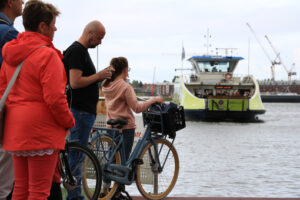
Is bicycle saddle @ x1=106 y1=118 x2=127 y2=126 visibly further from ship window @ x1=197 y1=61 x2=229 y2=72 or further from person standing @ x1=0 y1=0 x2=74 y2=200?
ship window @ x1=197 y1=61 x2=229 y2=72

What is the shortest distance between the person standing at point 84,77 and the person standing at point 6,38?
2.39ft

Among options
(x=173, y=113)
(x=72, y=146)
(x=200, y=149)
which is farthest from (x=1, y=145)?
(x=200, y=149)

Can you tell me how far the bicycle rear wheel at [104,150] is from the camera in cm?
456

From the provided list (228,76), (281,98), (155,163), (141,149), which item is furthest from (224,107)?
(281,98)

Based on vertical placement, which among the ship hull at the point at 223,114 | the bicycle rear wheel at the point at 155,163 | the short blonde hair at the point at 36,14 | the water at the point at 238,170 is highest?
the short blonde hair at the point at 36,14

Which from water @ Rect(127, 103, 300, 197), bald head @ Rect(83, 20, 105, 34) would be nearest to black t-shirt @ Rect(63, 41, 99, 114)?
bald head @ Rect(83, 20, 105, 34)

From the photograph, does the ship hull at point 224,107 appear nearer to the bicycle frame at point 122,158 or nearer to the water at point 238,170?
the water at point 238,170

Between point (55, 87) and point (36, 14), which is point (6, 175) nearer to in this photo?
point (55, 87)

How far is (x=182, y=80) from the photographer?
3556 cm

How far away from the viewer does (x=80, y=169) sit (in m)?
4.09

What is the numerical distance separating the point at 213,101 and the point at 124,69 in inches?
1063

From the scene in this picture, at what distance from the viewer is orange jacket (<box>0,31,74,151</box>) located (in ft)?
9.13

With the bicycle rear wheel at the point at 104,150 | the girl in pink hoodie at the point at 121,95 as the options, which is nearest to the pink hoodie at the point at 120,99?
the girl in pink hoodie at the point at 121,95

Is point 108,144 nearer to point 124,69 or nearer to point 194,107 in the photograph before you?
point 124,69
